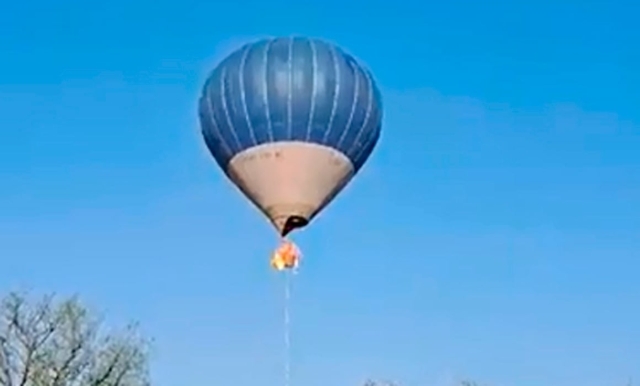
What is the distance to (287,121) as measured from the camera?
2519cm

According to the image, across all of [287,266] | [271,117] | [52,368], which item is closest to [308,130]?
[271,117]

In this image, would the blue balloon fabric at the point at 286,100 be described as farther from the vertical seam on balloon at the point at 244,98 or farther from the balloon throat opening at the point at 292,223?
the balloon throat opening at the point at 292,223

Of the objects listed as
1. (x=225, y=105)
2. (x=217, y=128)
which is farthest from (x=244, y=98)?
(x=217, y=128)

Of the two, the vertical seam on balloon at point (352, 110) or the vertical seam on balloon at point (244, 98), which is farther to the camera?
the vertical seam on balloon at point (352, 110)

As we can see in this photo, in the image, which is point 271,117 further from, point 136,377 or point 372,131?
point 136,377

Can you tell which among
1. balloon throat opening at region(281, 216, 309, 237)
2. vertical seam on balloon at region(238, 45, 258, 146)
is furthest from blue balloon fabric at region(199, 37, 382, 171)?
balloon throat opening at region(281, 216, 309, 237)

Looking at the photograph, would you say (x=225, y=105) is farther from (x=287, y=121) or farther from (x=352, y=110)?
(x=352, y=110)

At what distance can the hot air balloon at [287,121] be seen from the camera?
25.2m

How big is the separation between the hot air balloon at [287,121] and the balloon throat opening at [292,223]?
2cm

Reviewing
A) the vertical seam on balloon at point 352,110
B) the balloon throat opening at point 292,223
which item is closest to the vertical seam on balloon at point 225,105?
the balloon throat opening at point 292,223

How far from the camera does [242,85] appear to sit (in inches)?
998

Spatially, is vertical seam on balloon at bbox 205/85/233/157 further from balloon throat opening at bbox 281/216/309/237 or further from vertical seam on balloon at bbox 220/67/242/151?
balloon throat opening at bbox 281/216/309/237

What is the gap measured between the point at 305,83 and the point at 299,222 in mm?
2263

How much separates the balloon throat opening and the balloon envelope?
2cm
